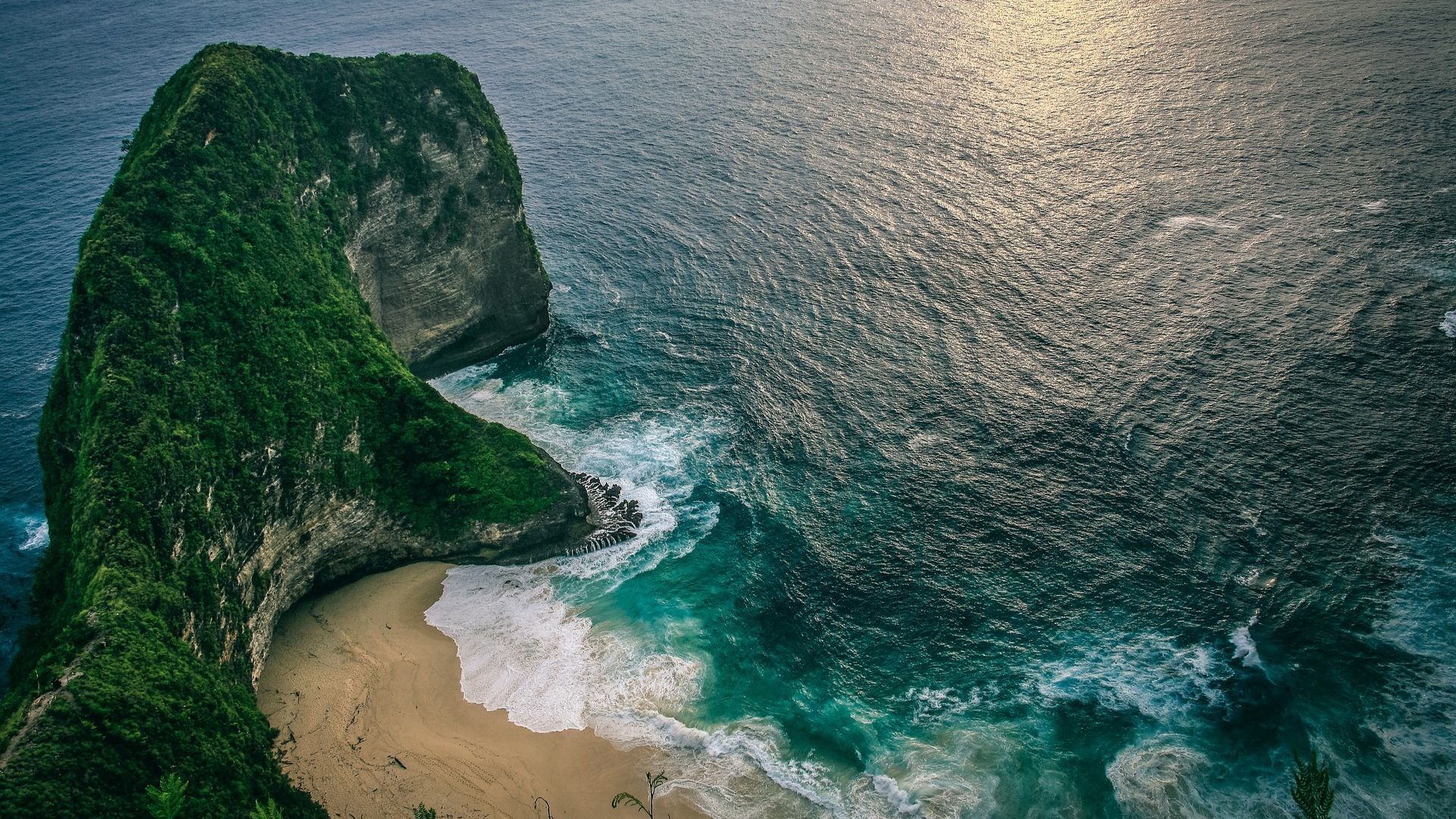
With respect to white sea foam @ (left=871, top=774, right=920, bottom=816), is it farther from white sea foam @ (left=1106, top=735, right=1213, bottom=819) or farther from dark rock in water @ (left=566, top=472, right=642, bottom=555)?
dark rock in water @ (left=566, top=472, right=642, bottom=555)

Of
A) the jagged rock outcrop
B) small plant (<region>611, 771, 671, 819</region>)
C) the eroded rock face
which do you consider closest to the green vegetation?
the jagged rock outcrop

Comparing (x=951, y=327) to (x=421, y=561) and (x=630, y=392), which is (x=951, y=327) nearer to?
(x=630, y=392)

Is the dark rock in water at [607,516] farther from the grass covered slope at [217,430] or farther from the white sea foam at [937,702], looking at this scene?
the white sea foam at [937,702]

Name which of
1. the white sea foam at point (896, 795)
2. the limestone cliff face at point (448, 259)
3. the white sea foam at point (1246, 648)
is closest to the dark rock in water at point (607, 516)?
the limestone cliff face at point (448, 259)

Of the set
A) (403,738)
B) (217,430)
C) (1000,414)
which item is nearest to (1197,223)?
(1000,414)

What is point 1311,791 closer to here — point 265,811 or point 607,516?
point 265,811
